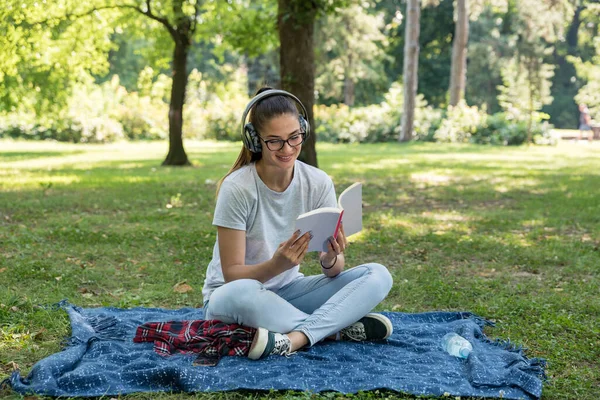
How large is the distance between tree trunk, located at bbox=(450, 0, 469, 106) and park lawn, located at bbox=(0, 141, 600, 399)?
48.2ft

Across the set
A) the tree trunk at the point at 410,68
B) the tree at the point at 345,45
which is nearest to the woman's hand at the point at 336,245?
the tree trunk at the point at 410,68

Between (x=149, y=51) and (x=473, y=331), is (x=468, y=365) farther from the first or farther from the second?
(x=149, y=51)

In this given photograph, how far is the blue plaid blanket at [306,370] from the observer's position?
10.4 ft

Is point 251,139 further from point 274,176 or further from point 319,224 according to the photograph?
point 319,224

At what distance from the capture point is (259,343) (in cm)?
348

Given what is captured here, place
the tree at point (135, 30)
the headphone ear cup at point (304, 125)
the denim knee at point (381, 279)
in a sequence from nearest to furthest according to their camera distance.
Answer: the headphone ear cup at point (304, 125) < the denim knee at point (381, 279) < the tree at point (135, 30)

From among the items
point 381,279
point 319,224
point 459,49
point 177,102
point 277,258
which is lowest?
point 381,279

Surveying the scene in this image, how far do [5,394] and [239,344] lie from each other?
1.08 m

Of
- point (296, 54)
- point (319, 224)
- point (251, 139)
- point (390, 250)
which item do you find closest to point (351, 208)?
point (319, 224)

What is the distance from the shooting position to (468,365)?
350 centimetres

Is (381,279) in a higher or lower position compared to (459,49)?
lower

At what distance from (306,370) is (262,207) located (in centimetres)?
87

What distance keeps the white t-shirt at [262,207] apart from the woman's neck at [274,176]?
25mm

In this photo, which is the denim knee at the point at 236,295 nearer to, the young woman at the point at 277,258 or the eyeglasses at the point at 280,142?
the young woman at the point at 277,258
